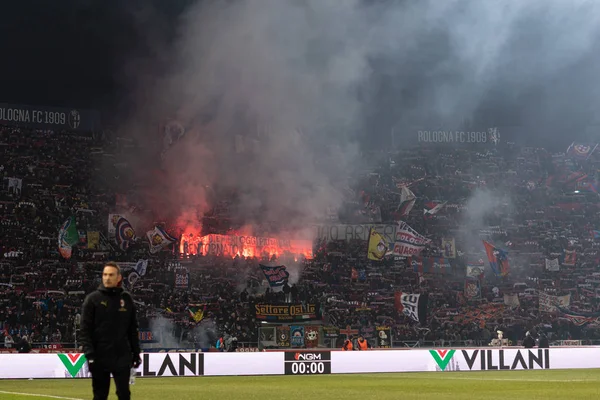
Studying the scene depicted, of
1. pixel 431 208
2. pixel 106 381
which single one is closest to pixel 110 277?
pixel 106 381

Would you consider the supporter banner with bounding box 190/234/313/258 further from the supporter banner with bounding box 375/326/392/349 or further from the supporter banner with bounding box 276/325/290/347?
the supporter banner with bounding box 375/326/392/349

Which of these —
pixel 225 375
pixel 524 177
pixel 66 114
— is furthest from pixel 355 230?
pixel 225 375

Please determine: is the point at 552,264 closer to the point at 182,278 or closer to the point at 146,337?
the point at 182,278

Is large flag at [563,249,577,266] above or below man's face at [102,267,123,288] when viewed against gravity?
above

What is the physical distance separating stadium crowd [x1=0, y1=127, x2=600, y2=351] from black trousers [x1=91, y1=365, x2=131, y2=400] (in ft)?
87.2

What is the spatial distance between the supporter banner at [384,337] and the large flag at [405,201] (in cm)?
1137

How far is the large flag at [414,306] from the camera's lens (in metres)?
44.5

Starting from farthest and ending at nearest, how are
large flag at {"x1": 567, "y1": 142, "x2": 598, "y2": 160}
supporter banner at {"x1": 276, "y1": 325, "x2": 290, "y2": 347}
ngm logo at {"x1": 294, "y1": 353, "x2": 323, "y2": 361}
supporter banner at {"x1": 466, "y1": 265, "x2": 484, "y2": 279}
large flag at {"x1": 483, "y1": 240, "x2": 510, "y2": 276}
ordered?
large flag at {"x1": 567, "y1": 142, "x2": 598, "y2": 160}, large flag at {"x1": 483, "y1": 240, "x2": 510, "y2": 276}, supporter banner at {"x1": 466, "y1": 265, "x2": 484, "y2": 279}, supporter banner at {"x1": 276, "y1": 325, "x2": 290, "y2": 347}, ngm logo at {"x1": 294, "y1": 353, "x2": 323, "y2": 361}

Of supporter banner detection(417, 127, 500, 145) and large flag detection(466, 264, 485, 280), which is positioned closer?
large flag detection(466, 264, 485, 280)

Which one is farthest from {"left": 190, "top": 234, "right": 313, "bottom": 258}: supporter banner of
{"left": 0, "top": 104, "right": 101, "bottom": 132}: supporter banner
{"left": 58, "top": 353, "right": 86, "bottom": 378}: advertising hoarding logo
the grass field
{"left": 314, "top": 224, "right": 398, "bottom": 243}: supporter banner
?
the grass field

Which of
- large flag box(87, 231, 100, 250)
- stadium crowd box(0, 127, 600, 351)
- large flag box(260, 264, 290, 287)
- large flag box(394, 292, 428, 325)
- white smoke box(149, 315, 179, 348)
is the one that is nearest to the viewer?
white smoke box(149, 315, 179, 348)

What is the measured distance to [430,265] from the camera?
48.9 metres

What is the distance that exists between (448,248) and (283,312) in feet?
42.4

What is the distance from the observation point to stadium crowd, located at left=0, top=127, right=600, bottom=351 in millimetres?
41281
